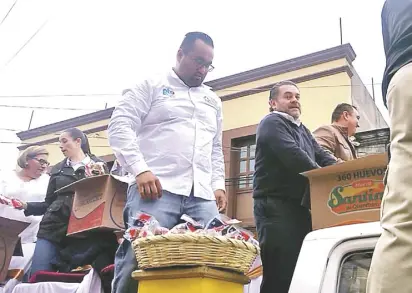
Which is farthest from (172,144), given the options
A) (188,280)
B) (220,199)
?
(188,280)

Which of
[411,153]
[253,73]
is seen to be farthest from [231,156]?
[411,153]

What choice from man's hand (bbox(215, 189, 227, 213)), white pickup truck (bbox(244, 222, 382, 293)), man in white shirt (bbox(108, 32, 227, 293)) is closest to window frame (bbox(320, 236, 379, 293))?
white pickup truck (bbox(244, 222, 382, 293))

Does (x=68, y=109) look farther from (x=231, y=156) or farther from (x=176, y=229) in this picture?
(x=176, y=229)

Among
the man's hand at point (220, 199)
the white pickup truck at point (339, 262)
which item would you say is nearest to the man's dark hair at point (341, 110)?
the man's hand at point (220, 199)

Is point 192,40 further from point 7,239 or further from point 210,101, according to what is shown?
point 7,239

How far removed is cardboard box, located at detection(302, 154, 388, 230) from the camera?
2111mm

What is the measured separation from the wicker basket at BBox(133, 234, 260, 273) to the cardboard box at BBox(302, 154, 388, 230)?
1.37 ft

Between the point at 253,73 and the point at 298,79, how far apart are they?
113 cm

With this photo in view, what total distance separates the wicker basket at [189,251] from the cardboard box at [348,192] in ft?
1.37

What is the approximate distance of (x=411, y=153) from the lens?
4.11 ft

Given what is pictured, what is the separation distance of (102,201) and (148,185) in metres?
0.84

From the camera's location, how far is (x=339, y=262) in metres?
1.71

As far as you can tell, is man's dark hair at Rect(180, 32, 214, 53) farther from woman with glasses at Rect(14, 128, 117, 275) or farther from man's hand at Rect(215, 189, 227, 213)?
woman with glasses at Rect(14, 128, 117, 275)

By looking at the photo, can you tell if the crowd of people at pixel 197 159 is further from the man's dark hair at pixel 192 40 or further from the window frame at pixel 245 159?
the window frame at pixel 245 159
